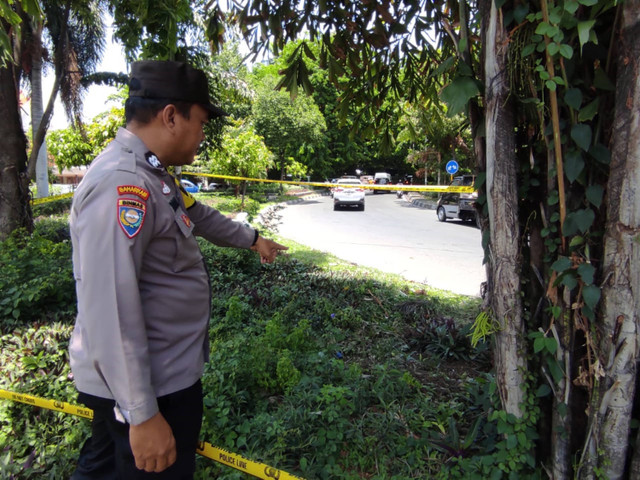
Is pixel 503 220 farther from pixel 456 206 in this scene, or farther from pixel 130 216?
pixel 456 206

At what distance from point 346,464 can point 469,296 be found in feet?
12.6

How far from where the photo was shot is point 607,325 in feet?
5.09

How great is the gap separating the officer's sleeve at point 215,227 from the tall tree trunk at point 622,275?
5.00 feet

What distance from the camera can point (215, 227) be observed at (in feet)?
6.97

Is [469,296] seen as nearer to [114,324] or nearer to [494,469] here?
[494,469]

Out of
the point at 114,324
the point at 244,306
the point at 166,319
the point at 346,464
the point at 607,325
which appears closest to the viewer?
the point at 114,324

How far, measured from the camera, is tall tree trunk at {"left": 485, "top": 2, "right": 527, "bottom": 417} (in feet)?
5.49

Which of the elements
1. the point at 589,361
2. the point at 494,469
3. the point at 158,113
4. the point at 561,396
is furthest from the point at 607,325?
the point at 158,113

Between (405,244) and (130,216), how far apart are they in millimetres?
9632

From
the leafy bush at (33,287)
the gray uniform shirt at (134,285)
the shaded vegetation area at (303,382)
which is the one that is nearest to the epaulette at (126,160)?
the gray uniform shirt at (134,285)

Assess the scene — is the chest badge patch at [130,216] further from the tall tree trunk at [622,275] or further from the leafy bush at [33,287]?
the leafy bush at [33,287]

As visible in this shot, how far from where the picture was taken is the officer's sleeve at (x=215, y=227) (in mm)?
2072

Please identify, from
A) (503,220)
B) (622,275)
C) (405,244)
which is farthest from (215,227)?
(405,244)

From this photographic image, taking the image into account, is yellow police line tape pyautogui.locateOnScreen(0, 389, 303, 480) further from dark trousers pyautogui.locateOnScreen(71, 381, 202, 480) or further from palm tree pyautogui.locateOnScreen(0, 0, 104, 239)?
palm tree pyautogui.locateOnScreen(0, 0, 104, 239)
